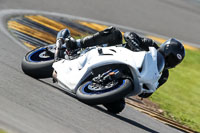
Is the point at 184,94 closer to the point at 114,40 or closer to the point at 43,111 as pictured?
the point at 114,40

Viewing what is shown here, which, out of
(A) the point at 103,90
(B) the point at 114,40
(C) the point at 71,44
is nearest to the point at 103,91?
(A) the point at 103,90

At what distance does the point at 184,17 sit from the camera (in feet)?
59.8

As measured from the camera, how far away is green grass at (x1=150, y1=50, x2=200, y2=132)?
28.2ft

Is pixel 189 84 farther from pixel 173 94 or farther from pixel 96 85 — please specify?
pixel 96 85

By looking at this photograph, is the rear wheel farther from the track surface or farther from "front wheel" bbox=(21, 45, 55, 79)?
"front wheel" bbox=(21, 45, 55, 79)

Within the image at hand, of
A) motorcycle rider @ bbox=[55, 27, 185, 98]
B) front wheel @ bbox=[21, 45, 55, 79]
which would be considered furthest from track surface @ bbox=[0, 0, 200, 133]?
motorcycle rider @ bbox=[55, 27, 185, 98]

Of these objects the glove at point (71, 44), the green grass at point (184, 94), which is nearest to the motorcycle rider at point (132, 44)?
the glove at point (71, 44)

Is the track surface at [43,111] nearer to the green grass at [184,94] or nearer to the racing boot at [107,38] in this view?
the racing boot at [107,38]

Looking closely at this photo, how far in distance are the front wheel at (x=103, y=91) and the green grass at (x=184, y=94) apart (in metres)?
2.45

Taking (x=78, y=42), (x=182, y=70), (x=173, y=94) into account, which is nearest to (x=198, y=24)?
(x=182, y=70)

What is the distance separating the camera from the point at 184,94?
10.6 metres

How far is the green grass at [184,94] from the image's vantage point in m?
8.59

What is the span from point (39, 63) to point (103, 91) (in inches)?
51.4

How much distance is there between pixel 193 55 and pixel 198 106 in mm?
4187
